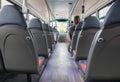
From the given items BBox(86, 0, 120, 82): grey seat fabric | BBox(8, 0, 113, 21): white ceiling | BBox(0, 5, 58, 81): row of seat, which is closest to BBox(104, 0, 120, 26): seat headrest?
BBox(86, 0, 120, 82): grey seat fabric

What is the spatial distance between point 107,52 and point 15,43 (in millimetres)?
1076

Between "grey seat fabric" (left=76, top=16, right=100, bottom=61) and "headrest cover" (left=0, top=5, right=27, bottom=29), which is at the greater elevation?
"headrest cover" (left=0, top=5, right=27, bottom=29)

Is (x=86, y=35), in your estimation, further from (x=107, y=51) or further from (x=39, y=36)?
(x=107, y=51)

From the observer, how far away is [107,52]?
174cm

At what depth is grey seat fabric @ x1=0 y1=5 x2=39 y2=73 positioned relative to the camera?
6.60 feet

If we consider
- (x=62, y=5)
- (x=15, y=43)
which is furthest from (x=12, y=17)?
(x=62, y=5)

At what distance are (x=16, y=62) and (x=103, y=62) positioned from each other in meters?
1.05

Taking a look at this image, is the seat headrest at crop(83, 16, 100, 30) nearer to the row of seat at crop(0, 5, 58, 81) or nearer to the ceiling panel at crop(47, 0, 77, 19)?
the row of seat at crop(0, 5, 58, 81)

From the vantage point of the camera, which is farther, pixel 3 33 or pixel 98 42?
pixel 3 33

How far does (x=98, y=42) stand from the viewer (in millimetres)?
1690

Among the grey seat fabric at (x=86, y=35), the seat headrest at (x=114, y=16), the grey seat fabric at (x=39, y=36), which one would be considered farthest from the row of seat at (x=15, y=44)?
the grey seat fabric at (x=39, y=36)

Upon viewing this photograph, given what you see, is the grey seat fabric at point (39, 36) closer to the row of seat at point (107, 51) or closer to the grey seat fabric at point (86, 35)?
the grey seat fabric at point (86, 35)

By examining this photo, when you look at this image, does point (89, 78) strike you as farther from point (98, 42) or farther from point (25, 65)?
point (25, 65)

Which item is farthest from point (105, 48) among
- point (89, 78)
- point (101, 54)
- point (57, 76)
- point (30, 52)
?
point (57, 76)
